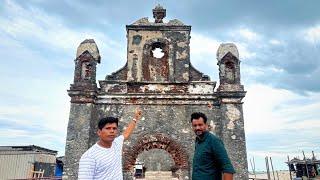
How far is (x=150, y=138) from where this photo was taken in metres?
9.44

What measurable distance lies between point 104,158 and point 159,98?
682cm

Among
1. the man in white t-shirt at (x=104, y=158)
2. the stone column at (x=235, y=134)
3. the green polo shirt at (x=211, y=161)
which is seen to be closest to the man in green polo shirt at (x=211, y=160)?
the green polo shirt at (x=211, y=161)

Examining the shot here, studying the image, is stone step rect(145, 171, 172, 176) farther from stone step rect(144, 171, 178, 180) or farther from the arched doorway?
the arched doorway

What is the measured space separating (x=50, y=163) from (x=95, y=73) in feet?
43.9

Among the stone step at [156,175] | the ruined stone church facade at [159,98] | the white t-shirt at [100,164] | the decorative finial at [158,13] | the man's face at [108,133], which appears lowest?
the stone step at [156,175]

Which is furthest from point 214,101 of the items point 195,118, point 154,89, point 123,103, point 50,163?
point 50,163

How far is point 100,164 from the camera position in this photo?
3051 millimetres

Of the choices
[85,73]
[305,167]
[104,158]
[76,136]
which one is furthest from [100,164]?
[305,167]

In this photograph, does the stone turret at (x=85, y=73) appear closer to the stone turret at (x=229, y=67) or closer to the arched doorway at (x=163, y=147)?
the arched doorway at (x=163, y=147)

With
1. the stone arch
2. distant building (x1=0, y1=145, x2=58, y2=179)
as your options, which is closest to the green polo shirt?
the stone arch

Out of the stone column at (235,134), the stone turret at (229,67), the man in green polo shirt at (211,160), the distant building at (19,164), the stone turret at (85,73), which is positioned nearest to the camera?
the man in green polo shirt at (211,160)

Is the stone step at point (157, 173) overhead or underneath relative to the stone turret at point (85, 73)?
underneath

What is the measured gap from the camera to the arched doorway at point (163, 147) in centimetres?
924

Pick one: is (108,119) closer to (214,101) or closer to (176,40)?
(214,101)
